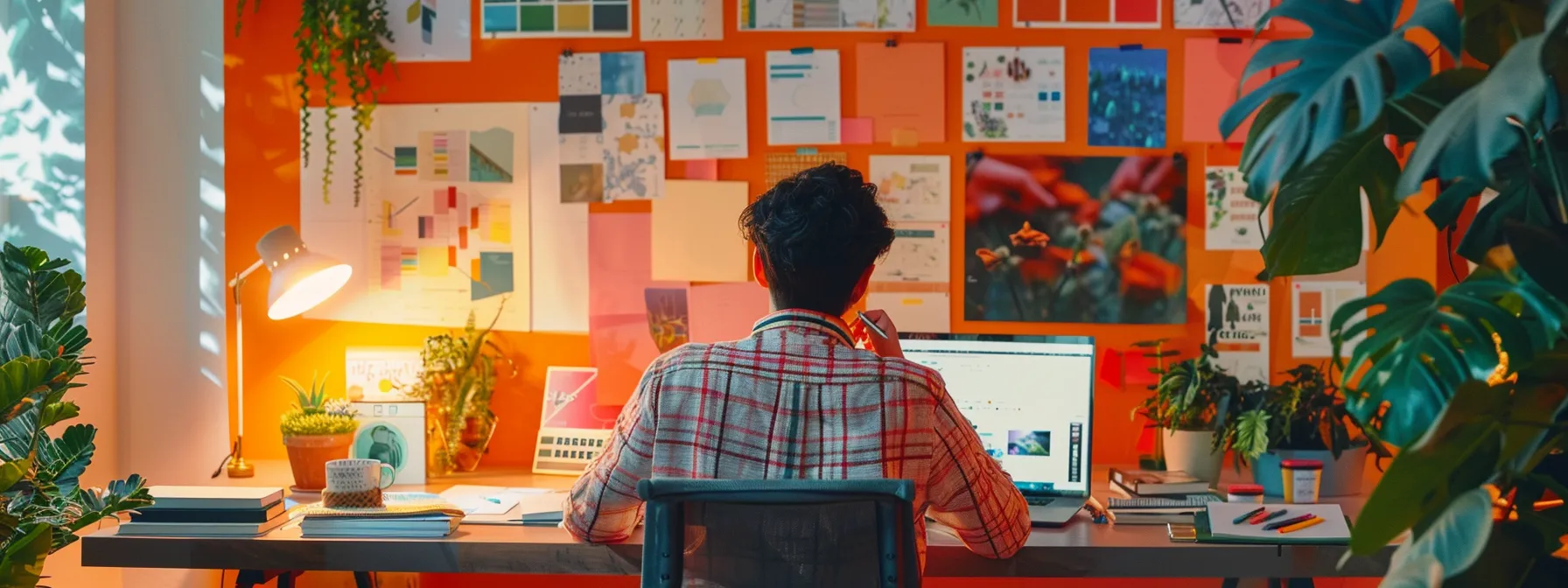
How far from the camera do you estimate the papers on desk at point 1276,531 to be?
6.56 ft

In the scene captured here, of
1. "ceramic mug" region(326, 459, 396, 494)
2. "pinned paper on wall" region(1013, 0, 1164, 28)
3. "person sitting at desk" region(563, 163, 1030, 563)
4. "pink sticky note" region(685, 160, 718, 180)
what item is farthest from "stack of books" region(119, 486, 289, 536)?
"pinned paper on wall" region(1013, 0, 1164, 28)

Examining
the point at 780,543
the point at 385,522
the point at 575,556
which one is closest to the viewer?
the point at 780,543

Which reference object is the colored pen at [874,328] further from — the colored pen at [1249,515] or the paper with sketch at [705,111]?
the paper with sketch at [705,111]

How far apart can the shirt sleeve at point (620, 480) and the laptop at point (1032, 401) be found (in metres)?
0.81

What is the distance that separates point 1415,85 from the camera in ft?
4.06

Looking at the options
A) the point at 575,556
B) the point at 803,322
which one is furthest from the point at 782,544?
the point at 575,556

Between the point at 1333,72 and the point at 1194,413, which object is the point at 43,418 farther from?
the point at 1194,413

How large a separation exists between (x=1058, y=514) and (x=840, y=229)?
832 millimetres

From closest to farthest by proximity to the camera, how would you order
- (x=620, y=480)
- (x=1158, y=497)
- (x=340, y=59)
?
(x=620, y=480) → (x=1158, y=497) → (x=340, y=59)

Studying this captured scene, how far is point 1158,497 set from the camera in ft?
7.55

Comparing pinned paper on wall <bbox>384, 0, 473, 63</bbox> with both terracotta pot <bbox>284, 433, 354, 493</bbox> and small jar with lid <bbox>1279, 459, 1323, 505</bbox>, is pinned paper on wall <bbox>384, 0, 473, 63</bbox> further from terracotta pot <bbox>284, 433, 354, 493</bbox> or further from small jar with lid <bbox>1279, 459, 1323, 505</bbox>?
small jar with lid <bbox>1279, 459, 1323, 505</bbox>

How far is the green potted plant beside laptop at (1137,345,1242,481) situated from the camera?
2602mm

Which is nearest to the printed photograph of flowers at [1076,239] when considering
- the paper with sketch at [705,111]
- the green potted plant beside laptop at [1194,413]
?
the green potted plant beside laptop at [1194,413]

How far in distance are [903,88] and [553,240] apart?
882mm
